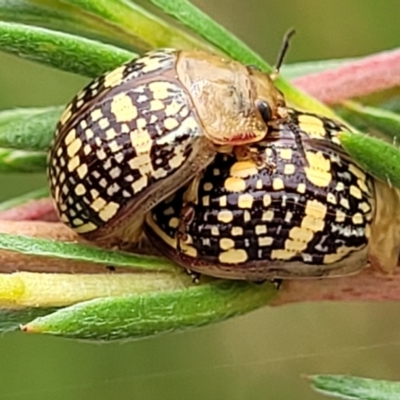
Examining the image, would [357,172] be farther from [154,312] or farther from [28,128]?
[28,128]

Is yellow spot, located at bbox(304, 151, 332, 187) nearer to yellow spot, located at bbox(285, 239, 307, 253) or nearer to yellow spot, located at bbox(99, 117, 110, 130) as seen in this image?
yellow spot, located at bbox(285, 239, 307, 253)

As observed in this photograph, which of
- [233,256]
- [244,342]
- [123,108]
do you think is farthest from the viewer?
[244,342]

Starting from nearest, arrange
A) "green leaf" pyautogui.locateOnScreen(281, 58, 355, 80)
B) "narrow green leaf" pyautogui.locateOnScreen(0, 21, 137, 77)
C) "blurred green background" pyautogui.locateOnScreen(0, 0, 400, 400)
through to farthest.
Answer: "narrow green leaf" pyautogui.locateOnScreen(0, 21, 137, 77), "green leaf" pyautogui.locateOnScreen(281, 58, 355, 80), "blurred green background" pyautogui.locateOnScreen(0, 0, 400, 400)

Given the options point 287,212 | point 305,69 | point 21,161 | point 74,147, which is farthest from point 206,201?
point 305,69

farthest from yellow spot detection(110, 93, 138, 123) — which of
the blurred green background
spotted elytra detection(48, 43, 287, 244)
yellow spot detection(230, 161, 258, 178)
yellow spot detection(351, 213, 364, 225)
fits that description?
the blurred green background

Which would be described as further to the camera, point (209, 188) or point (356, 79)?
point (356, 79)

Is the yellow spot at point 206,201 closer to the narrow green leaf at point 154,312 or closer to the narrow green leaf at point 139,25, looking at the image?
the narrow green leaf at point 154,312

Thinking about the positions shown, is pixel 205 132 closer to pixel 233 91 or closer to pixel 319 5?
pixel 233 91
